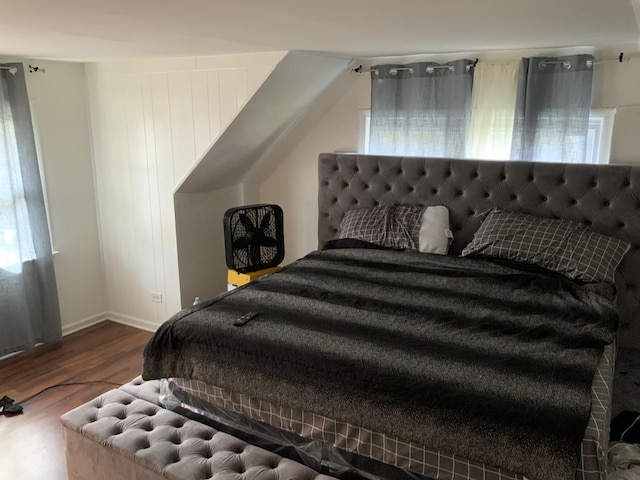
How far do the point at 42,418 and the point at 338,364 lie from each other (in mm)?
2097

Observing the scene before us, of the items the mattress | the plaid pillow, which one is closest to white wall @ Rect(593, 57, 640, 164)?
the plaid pillow

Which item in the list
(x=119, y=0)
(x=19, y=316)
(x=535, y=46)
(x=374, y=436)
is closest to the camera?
(x=119, y=0)

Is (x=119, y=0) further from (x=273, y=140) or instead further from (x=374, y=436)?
(x=273, y=140)

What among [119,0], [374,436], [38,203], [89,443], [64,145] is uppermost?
[119,0]

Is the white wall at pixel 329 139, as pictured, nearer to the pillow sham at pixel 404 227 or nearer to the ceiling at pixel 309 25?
the ceiling at pixel 309 25

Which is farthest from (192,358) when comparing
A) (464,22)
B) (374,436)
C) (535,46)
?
(535,46)

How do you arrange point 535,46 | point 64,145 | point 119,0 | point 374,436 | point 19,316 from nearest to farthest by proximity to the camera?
point 119,0, point 374,436, point 535,46, point 19,316, point 64,145

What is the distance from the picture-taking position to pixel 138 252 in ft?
13.6

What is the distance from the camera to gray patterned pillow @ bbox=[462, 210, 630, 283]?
9.05ft

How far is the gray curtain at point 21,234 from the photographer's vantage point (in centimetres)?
347

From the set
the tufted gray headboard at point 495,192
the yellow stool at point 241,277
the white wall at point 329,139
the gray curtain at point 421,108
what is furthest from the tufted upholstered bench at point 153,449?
the gray curtain at point 421,108

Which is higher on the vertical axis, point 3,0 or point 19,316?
point 3,0

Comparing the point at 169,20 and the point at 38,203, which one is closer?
the point at 169,20

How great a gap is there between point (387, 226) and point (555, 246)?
1.04 m
